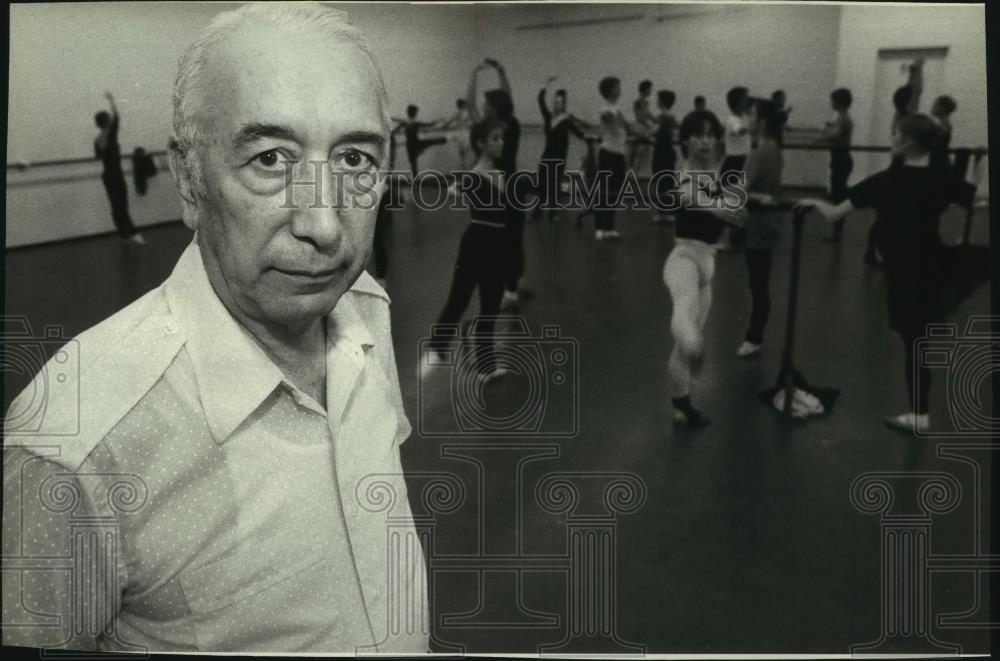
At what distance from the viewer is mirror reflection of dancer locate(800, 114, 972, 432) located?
1.91m

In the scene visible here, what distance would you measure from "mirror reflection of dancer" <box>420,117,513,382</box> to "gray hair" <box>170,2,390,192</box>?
391mm

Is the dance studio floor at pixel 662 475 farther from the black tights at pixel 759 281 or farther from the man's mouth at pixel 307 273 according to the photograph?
the man's mouth at pixel 307 273

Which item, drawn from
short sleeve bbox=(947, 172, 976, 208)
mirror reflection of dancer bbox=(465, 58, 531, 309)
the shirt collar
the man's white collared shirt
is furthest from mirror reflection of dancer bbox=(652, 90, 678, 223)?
the shirt collar

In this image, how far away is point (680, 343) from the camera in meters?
1.93

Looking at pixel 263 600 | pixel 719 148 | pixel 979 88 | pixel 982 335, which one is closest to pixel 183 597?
pixel 263 600

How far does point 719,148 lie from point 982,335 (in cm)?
83

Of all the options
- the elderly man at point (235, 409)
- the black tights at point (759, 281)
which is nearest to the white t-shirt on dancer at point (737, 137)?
the black tights at point (759, 281)

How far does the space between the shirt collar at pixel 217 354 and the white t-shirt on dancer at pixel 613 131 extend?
0.94m

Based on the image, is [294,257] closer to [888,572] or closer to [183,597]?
[183,597]

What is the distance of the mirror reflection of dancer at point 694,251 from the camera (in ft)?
6.24

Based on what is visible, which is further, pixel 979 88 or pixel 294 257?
pixel 979 88

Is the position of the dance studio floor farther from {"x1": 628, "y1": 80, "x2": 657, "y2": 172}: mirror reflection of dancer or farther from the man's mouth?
the man's mouth

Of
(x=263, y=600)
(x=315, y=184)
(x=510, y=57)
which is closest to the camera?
(x=315, y=184)

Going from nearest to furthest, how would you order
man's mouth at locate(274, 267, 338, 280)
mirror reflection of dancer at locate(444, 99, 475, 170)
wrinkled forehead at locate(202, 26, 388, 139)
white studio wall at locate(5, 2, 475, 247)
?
wrinkled forehead at locate(202, 26, 388, 139), man's mouth at locate(274, 267, 338, 280), white studio wall at locate(5, 2, 475, 247), mirror reflection of dancer at locate(444, 99, 475, 170)
